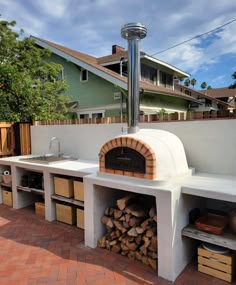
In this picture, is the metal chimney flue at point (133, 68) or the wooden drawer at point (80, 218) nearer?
the metal chimney flue at point (133, 68)

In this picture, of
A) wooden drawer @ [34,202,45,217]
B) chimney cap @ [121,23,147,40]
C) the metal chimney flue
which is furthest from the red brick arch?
wooden drawer @ [34,202,45,217]

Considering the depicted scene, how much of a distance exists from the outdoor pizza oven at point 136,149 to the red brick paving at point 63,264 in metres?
1.12

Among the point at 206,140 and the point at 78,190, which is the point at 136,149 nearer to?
the point at 206,140

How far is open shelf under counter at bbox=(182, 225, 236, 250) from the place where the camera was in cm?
232

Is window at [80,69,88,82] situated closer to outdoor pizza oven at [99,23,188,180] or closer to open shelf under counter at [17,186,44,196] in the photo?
open shelf under counter at [17,186,44,196]

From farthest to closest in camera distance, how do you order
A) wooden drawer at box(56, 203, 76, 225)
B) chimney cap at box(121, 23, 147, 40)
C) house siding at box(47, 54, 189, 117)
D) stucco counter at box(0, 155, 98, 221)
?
house siding at box(47, 54, 189, 117) < wooden drawer at box(56, 203, 76, 225) < stucco counter at box(0, 155, 98, 221) < chimney cap at box(121, 23, 147, 40)

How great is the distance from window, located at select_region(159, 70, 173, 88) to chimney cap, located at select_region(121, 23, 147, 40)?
1033 cm

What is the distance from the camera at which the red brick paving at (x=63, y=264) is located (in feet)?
7.95

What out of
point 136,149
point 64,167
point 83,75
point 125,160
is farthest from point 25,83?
point 136,149

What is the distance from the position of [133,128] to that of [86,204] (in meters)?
1.30

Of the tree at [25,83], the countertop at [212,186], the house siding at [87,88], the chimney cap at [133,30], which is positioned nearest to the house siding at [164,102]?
the house siding at [87,88]

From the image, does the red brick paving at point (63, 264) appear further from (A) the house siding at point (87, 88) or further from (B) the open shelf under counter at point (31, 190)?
(A) the house siding at point (87, 88)

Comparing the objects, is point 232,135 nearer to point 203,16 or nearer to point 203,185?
point 203,185

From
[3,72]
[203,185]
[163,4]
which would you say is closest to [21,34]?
[3,72]
